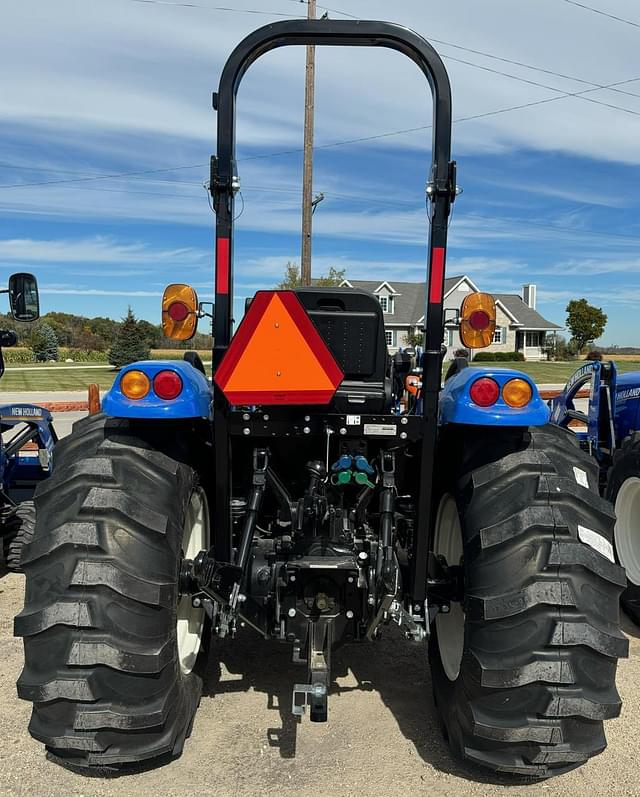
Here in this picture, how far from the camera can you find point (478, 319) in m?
2.88

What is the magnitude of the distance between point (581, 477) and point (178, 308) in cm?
183

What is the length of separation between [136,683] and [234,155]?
2.09m

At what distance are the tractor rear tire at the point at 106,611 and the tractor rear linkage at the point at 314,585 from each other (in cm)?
24

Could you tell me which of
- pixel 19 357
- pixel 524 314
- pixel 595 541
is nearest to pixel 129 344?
pixel 19 357

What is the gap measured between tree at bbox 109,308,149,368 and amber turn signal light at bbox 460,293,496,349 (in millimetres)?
34145

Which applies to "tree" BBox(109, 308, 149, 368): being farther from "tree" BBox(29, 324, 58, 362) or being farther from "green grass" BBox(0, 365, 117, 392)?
"tree" BBox(29, 324, 58, 362)

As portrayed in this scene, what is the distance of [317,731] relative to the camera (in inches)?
130

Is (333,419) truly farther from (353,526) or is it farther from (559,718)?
(559,718)

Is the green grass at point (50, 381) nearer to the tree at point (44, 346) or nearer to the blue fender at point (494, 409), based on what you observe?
the tree at point (44, 346)

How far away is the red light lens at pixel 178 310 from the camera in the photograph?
2.88m

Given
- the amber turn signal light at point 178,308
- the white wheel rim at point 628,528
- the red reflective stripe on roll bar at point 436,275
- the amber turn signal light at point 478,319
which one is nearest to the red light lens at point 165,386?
the amber turn signal light at point 178,308

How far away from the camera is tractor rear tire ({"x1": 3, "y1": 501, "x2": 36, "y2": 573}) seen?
552 centimetres

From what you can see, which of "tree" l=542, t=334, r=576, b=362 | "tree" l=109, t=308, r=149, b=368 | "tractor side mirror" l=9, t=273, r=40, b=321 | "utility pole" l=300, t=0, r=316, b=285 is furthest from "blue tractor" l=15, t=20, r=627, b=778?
"tree" l=542, t=334, r=576, b=362

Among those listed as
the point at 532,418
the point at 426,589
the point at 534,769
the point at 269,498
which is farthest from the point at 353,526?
the point at 534,769
